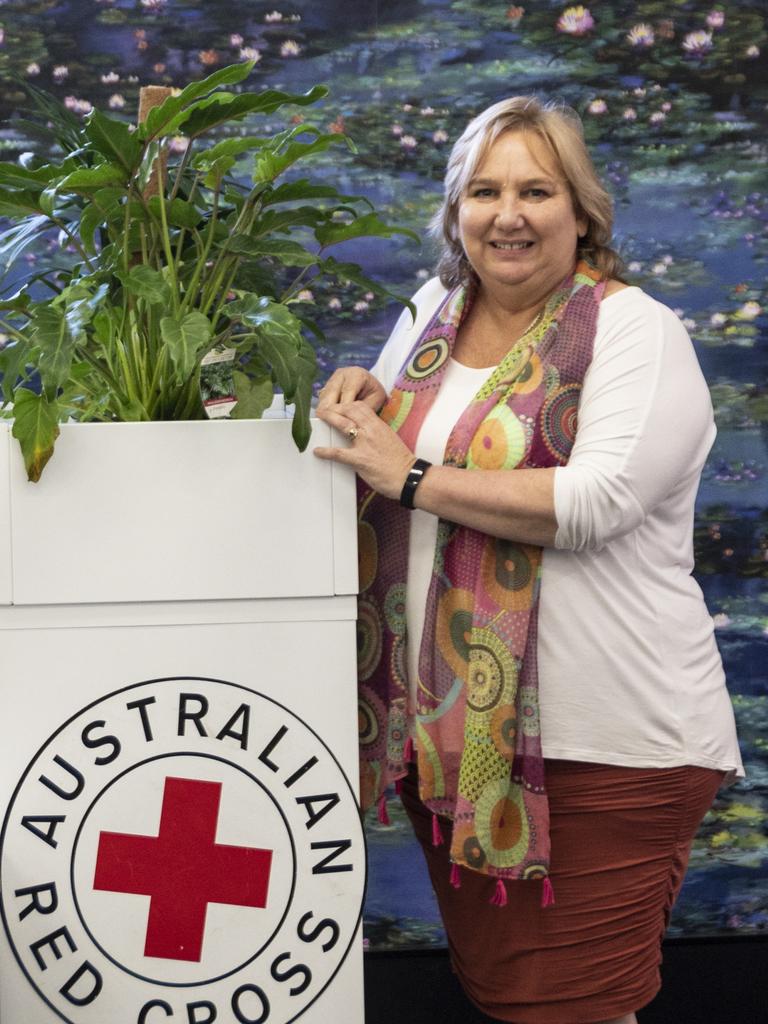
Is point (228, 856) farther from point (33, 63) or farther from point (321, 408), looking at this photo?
point (33, 63)

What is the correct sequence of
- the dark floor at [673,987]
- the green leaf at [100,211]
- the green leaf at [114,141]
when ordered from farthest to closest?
the dark floor at [673,987] → the green leaf at [100,211] → the green leaf at [114,141]

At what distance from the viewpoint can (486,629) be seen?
158 cm

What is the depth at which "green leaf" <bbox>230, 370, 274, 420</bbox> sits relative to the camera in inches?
57.6

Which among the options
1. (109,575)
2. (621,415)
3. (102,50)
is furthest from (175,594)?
(102,50)

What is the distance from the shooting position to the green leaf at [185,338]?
4.26 ft

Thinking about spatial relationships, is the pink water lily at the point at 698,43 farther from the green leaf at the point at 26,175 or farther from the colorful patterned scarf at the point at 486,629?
the green leaf at the point at 26,175

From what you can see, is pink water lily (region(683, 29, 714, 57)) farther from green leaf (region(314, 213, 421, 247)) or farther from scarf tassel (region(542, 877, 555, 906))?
scarf tassel (region(542, 877, 555, 906))

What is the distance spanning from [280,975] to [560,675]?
0.52m

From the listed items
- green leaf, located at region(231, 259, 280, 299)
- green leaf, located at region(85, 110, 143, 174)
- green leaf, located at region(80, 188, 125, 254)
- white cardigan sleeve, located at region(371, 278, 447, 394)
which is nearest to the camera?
green leaf, located at region(85, 110, 143, 174)

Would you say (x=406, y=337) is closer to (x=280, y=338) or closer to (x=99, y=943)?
(x=280, y=338)

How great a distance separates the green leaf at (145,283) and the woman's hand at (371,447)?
0.25 m

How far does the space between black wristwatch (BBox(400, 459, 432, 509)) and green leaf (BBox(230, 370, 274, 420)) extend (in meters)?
0.20

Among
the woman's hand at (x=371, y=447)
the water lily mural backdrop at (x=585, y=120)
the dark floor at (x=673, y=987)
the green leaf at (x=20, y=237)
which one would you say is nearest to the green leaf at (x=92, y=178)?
the green leaf at (x=20, y=237)

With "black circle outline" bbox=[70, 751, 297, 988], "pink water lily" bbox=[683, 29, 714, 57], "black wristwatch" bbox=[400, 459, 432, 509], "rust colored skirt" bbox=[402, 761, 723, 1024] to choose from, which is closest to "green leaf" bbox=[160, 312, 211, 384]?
"black wristwatch" bbox=[400, 459, 432, 509]
